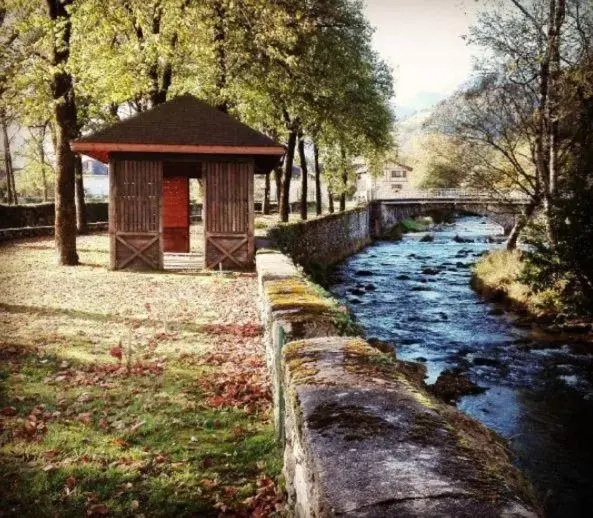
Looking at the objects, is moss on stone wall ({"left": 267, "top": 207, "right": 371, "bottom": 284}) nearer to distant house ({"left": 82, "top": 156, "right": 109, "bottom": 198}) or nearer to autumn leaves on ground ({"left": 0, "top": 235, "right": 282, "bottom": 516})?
autumn leaves on ground ({"left": 0, "top": 235, "right": 282, "bottom": 516})

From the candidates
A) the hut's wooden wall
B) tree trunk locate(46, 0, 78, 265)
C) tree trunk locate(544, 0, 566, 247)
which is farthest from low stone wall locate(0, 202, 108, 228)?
tree trunk locate(544, 0, 566, 247)

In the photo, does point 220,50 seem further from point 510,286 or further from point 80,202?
point 510,286

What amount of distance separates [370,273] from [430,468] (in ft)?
80.9

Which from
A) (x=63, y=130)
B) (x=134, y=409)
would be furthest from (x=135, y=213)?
(x=134, y=409)

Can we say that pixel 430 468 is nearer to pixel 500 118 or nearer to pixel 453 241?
pixel 500 118

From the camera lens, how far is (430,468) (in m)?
1.98

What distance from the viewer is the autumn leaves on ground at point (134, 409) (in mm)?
4105

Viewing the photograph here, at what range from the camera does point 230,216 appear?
14758 mm

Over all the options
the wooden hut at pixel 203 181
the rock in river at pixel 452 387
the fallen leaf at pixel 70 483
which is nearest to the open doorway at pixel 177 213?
the wooden hut at pixel 203 181

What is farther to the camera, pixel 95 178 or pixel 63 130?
pixel 95 178

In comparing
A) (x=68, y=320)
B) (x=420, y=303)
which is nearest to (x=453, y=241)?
(x=420, y=303)

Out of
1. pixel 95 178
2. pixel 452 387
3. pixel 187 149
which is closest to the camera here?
pixel 452 387

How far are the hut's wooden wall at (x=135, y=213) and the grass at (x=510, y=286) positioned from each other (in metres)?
10.7

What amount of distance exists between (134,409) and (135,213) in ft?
32.4
